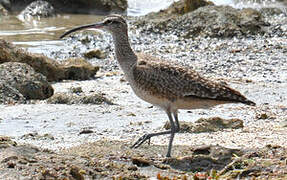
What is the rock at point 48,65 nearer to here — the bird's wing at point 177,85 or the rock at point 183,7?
the bird's wing at point 177,85

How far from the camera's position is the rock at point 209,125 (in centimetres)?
825

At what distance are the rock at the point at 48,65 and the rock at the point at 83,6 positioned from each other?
371 inches

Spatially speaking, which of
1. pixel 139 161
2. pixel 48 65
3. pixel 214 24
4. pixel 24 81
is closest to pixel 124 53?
pixel 139 161

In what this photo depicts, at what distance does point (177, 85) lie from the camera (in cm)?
736

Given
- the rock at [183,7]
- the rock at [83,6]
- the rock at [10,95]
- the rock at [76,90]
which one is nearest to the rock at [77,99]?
the rock at [10,95]

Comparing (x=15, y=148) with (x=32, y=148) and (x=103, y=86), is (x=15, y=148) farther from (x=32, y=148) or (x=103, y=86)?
(x=103, y=86)

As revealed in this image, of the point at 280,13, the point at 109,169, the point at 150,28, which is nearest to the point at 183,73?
the point at 109,169

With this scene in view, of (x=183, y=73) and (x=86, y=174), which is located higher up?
(x=183, y=73)

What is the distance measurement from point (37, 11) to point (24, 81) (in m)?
10.9

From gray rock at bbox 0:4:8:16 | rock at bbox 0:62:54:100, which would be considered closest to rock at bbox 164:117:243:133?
rock at bbox 0:62:54:100

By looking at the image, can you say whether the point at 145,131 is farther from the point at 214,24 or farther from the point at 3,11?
the point at 3,11

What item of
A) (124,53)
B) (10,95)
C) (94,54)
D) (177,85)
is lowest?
(94,54)

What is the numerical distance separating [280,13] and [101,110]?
11.4 meters

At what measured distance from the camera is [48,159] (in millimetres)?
6027
